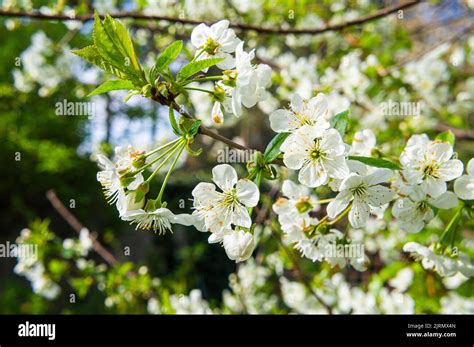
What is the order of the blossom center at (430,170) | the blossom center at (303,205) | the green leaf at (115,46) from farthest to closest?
the blossom center at (303,205), the blossom center at (430,170), the green leaf at (115,46)

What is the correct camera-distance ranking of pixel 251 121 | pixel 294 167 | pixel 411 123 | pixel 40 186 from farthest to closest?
pixel 40 186 < pixel 251 121 < pixel 411 123 < pixel 294 167

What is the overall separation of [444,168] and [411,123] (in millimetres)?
1359

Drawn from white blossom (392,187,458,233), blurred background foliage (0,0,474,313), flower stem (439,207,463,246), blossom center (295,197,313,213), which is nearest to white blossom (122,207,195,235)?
blossom center (295,197,313,213)

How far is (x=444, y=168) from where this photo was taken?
80 centimetres

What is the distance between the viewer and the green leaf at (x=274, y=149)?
0.74 metres

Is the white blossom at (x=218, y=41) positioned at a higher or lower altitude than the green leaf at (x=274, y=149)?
higher

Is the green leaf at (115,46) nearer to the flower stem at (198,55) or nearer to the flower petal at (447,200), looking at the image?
the flower stem at (198,55)

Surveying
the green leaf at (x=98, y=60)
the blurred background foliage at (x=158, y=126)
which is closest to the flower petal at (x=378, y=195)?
the green leaf at (x=98, y=60)

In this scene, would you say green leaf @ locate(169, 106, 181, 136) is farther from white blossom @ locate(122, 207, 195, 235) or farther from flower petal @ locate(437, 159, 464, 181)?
flower petal @ locate(437, 159, 464, 181)

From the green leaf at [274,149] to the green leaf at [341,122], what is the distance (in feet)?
0.27

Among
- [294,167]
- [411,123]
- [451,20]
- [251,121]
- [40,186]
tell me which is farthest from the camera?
[40,186]

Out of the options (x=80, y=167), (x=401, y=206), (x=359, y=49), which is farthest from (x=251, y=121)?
(x=401, y=206)

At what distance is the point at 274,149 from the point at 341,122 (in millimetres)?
120
